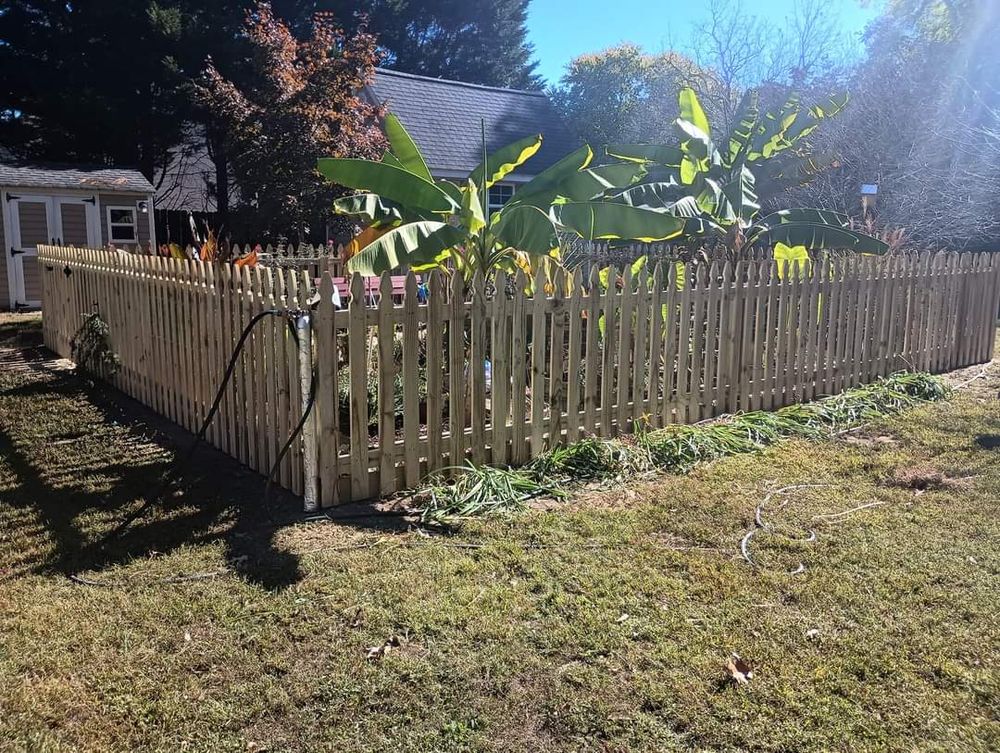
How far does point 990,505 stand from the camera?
4.98m

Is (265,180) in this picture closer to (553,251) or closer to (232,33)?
(232,33)

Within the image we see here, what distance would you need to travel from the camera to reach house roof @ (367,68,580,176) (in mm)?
20875

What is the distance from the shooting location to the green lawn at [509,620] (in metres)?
2.82

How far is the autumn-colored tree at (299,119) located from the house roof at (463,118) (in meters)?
1.82

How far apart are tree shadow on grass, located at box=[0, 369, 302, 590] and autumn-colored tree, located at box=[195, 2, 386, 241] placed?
36.7 ft

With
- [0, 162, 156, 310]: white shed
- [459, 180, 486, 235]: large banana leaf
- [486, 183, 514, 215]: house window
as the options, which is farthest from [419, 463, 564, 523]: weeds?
[486, 183, 514, 215]: house window

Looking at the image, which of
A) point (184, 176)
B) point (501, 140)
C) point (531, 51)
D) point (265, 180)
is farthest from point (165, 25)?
point (531, 51)

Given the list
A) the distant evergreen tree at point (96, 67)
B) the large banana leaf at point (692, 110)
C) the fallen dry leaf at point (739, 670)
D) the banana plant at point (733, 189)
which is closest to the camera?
the fallen dry leaf at point (739, 670)

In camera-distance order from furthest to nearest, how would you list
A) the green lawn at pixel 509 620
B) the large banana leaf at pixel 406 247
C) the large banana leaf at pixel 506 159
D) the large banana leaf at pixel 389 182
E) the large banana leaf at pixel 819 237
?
1. the large banana leaf at pixel 819 237
2. the large banana leaf at pixel 506 159
3. the large banana leaf at pixel 389 182
4. the large banana leaf at pixel 406 247
5. the green lawn at pixel 509 620

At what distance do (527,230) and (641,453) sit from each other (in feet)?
6.46

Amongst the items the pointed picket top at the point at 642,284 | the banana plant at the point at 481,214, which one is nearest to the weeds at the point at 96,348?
the banana plant at the point at 481,214

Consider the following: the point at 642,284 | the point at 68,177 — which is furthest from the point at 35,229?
the point at 642,284

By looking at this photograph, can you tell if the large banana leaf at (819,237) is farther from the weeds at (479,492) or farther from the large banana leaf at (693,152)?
the weeds at (479,492)

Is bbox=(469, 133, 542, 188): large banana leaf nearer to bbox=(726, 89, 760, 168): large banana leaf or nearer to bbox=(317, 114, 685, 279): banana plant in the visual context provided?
bbox=(317, 114, 685, 279): banana plant
